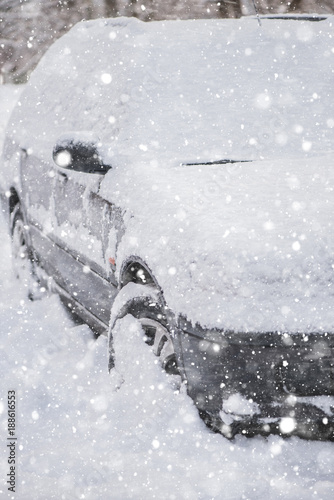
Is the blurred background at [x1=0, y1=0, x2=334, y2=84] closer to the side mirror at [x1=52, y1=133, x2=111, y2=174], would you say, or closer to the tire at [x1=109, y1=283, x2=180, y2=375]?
the side mirror at [x1=52, y1=133, x2=111, y2=174]

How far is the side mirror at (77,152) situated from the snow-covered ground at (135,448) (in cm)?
86

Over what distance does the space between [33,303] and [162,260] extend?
251cm

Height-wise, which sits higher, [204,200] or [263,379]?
[204,200]

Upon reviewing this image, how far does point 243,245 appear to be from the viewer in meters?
2.58

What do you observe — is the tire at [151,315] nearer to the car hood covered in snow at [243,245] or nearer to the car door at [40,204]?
the car hood covered in snow at [243,245]

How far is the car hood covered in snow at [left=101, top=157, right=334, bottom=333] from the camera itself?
2527mm

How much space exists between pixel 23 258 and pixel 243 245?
3308 mm

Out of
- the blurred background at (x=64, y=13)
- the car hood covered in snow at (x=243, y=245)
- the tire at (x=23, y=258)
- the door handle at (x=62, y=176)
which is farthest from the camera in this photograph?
the blurred background at (x=64, y=13)

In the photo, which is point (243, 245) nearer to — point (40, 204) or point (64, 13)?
point (40, 204)

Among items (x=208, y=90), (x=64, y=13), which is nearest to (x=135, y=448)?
(x=208, y=90)

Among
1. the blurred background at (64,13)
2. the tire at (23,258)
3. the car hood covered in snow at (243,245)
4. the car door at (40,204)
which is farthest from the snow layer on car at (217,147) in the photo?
the blurred background at (64,13)

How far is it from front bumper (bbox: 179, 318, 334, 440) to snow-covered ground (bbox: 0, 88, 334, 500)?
9 cm

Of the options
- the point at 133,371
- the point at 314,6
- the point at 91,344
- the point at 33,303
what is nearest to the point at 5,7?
the point at 314,6

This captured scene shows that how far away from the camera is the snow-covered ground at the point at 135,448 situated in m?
2.60
